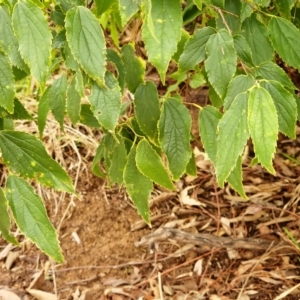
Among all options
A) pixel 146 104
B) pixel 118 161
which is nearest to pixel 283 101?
pixel 146 104

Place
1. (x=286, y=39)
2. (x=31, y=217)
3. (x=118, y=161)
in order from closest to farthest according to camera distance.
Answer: (x=31, y=217), (x=286, y=39), (x=118, y=161)

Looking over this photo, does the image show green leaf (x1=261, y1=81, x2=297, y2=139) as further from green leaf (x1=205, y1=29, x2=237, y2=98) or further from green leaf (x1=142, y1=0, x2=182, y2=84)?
green leaf (x1=142, y1=0, x2=182, y2=84)

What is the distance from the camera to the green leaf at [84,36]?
0.89 m

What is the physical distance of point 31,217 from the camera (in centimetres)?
97

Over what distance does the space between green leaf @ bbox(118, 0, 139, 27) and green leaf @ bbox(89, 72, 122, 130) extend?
170mm

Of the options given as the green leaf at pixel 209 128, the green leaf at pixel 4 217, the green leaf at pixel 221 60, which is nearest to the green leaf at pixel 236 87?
the green leaf at pixel 221 60

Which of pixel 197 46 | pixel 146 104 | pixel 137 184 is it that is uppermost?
pixel 197 46

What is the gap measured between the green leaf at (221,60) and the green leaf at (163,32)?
0.11 m

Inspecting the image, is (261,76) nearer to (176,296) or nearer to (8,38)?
(8,38)

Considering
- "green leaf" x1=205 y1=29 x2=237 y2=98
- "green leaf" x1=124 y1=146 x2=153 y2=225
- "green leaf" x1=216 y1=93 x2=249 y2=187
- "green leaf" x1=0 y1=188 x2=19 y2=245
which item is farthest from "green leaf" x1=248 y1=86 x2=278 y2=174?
"green leaf" x1=0 y1=188 x2=19 y2=245

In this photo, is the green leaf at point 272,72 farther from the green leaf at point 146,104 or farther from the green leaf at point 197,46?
the green leaf at point 146,104

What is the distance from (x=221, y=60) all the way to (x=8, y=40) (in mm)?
411

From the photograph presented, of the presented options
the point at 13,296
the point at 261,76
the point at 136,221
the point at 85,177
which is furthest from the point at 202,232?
the point at 261,76

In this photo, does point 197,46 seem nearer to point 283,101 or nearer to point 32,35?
point 283,101
